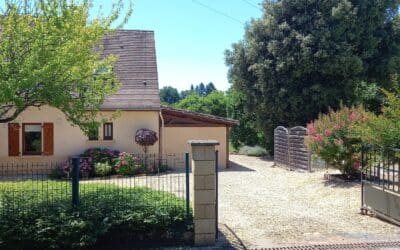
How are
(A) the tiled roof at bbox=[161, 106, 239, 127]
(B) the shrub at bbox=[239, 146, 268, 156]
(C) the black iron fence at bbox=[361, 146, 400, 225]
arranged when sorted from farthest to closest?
(B) the shrub at bbox=[239, 146, 268, 156] < (A) the tiled roof at bbox=[161, 106, 239, 127] < (C) the black iron fence at bbox=[361, 146, 400, 225]

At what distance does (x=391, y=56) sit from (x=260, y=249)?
19.0 metres

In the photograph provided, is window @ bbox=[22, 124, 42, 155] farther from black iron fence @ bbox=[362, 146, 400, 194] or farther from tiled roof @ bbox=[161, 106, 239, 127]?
black iron fence @ bbox=[362, 146, 400, 194]

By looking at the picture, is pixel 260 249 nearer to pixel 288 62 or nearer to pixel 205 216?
pixel 205 216

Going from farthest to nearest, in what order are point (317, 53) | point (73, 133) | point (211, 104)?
point (211, 104)
point (317, 53)
point (73, 133)

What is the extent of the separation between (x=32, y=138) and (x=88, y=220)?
13.7 metres

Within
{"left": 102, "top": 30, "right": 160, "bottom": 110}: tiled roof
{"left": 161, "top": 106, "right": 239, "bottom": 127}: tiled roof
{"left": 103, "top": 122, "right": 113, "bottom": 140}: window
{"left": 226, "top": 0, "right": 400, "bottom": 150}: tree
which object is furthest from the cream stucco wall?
{"left": 226, "top": 0, "right": 400, "bottom": 150}: tree

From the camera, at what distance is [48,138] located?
19.9m

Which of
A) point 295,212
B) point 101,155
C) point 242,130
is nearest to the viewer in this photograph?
point 295,212

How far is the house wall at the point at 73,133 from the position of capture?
A: 19.6 m

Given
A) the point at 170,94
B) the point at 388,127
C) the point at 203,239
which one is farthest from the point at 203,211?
the point at 170,94

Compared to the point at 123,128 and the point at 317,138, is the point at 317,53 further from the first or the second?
the point at 123,128

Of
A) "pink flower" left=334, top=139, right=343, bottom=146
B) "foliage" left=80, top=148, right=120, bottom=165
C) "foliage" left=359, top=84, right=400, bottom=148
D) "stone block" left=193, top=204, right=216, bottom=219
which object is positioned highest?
"foliage" left=359, top=84, right=400, bottom=148

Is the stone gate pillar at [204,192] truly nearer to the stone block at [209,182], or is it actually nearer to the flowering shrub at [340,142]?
the stone block at [209,182]

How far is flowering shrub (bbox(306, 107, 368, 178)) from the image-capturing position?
545 inches
